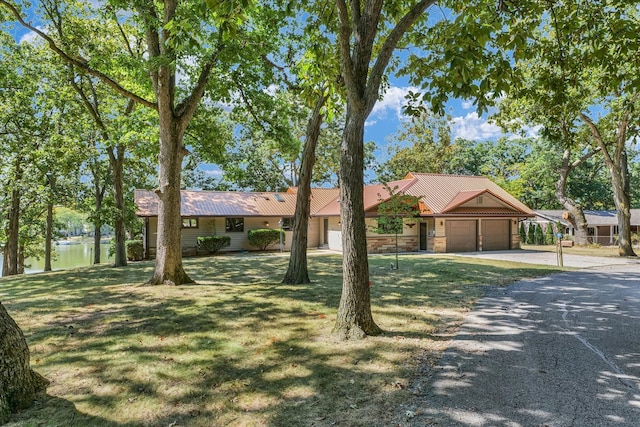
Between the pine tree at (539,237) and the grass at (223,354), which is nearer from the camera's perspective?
the grass at (223,354)

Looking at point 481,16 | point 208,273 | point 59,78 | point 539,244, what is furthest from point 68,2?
point 539,244

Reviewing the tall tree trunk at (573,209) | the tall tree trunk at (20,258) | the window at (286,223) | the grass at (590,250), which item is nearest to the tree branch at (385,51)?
the window at (286,223)

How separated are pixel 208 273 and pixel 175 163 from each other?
4.86 metres

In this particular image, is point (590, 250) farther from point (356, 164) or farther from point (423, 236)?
point (356, 164)

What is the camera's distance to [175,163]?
34.6 feet

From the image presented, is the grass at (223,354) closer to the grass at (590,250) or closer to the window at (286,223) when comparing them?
the window at (286,223)

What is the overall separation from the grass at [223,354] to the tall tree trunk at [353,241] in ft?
1.16

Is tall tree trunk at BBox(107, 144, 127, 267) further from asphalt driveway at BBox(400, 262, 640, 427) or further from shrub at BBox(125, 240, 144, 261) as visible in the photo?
asphalt driveway at BBox(400, 262, 640, 427)

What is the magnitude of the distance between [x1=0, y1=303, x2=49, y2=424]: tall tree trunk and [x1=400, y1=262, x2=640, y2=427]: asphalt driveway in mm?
3600

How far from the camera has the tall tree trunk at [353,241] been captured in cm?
545

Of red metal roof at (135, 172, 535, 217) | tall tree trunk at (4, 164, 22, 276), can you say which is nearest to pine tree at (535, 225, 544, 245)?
red metal roof at (135, 172, 535, 217)

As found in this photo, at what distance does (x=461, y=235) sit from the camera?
22859 millimetres

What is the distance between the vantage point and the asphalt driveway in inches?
129

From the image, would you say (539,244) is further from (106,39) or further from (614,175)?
(106,39)
